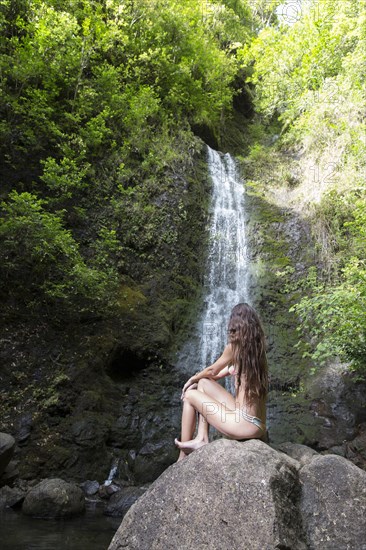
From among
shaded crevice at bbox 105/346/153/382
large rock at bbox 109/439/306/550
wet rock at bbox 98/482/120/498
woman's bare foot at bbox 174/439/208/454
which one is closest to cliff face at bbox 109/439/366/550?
large rock at bbox 109/439/306/550

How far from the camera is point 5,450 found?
22.1 feet

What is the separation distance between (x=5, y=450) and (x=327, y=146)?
44.6 feet

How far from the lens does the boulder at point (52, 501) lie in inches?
251

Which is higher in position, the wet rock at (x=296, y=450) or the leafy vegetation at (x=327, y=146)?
the leafy vegetation at (x=327, y=146)

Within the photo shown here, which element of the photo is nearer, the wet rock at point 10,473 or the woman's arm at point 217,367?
the woman's arm at point 217,367

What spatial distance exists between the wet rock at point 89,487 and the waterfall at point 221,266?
3.46 m

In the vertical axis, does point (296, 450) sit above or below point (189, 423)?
below

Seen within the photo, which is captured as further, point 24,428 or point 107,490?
point 24,428

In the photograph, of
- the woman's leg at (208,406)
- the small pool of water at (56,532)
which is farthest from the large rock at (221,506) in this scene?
the small pool of water at (56,532)

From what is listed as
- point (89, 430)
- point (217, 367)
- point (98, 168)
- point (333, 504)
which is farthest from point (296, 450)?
point (98, 168)

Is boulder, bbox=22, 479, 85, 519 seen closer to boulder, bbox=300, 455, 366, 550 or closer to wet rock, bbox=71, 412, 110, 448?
wet rock, bbox=71, 412, 110, 448

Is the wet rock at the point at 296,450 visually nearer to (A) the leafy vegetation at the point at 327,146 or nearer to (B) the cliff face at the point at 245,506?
(A) the leafy vegetation at the point at 327,146

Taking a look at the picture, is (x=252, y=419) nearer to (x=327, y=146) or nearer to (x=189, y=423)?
(x=189, y=423)

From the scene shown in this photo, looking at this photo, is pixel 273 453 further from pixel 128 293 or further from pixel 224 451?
pixel 128 293
